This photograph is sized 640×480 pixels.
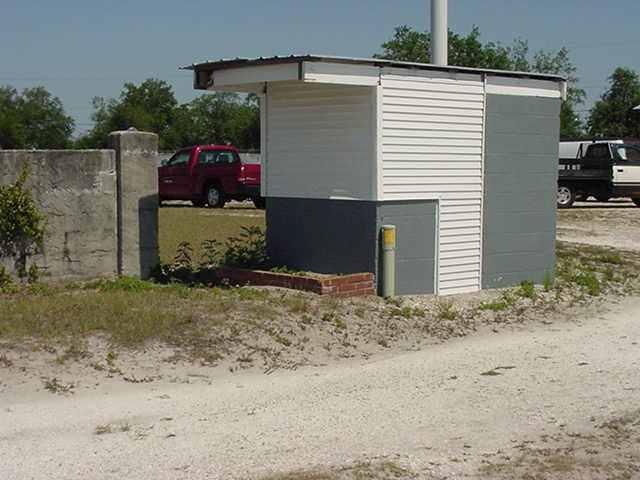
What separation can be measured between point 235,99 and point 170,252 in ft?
228

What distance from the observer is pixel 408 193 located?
11.3 metres

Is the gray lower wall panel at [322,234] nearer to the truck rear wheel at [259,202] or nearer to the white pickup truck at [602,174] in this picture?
the truck rear wheel at [259,202]

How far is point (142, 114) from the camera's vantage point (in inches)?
2749

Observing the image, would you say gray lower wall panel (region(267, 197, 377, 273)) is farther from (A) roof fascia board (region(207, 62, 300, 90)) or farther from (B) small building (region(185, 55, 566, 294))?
(A) roof fascia board (region(207, 62, 300, 90))

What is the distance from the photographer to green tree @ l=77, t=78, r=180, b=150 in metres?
66.8

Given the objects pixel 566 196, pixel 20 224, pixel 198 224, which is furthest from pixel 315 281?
pixel 566 196

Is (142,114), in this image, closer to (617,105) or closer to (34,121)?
(34,121)

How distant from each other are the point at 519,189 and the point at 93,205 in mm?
5585

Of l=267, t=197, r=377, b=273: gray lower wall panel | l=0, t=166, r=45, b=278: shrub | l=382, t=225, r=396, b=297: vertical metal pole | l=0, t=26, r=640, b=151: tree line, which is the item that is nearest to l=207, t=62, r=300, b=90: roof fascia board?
l=267, t=197, r=377, b=273: gray lower wall panel

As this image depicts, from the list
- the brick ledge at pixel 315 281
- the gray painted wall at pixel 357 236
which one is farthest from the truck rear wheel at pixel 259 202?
the brick ledge at pixel 315 281

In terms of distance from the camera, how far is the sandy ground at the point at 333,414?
5934 mm

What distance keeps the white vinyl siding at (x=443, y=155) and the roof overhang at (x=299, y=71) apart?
0.13 meters

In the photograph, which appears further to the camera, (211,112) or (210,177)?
(211,112)

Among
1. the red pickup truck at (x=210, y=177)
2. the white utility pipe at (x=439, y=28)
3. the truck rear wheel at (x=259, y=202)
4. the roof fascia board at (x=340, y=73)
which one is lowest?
the truck rear wheel at (x=259, y=202)
